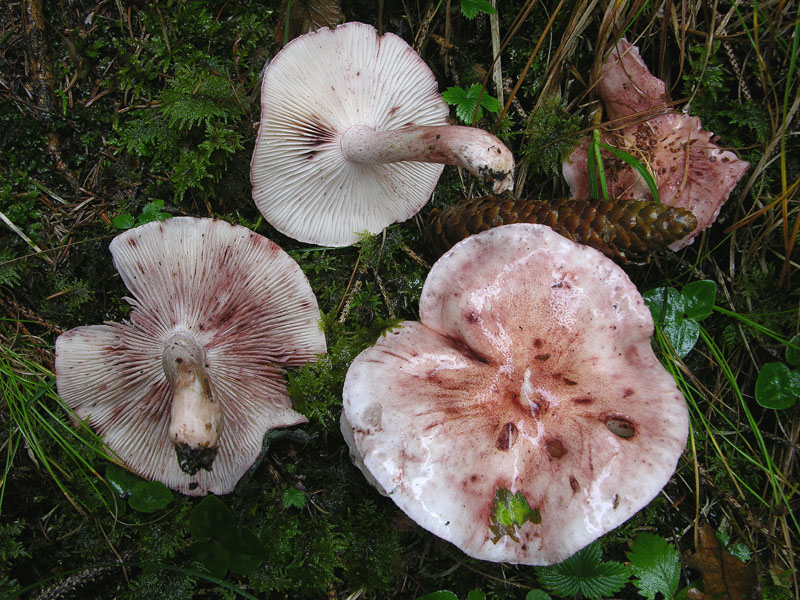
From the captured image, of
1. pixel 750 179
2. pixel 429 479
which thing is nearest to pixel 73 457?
pixel 429 479

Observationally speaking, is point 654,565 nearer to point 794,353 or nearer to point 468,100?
point 794,353

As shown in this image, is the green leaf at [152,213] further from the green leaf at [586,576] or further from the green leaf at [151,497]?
the green leaf at [586,576]

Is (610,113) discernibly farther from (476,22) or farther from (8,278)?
(8,278)

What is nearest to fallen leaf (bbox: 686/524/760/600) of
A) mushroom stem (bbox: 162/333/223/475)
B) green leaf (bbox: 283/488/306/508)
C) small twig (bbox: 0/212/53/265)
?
green leaf (bbox: 283/488/306/508)

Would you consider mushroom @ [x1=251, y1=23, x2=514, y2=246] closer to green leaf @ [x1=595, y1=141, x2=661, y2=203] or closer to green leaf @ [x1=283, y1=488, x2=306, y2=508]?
green leaf @ [x1=595, y1=141, x2=661, y2=203]

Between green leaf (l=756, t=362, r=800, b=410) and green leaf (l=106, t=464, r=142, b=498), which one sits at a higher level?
green leaf (l=756, t=362, r=800, b=410)

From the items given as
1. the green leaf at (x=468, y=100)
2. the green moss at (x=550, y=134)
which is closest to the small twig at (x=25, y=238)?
the green leaf at (x=468, y=100)
